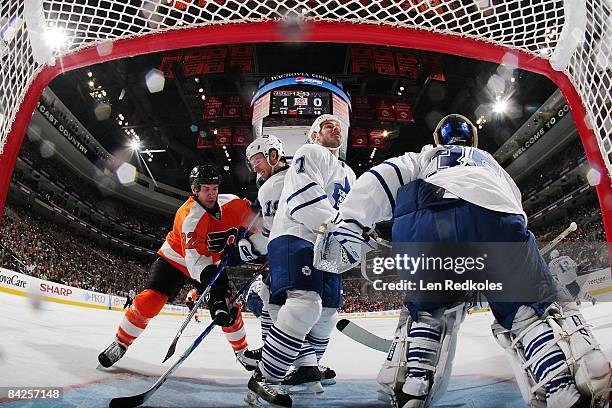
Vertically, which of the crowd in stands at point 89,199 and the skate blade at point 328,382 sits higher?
the crowd in stands at point 89,199

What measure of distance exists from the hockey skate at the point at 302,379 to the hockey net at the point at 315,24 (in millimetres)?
1129

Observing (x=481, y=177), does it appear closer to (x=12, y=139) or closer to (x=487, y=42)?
(x=487, y=42)

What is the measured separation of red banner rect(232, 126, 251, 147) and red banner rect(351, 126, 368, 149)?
2308 millimetres

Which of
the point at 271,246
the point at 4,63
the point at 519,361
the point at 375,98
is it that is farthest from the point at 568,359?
the point at 375,98

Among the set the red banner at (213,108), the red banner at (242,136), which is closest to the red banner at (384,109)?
the red banner at (242,136)

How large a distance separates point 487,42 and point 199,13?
0.75 meters

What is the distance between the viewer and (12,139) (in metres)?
1.13

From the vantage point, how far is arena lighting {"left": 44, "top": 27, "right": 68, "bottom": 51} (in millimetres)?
1122

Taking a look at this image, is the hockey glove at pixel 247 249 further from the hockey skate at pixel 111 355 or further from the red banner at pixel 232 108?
the red banner at pixel 232 108

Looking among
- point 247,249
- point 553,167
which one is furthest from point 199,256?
point 553,167

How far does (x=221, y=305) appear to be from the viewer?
69.3 inches

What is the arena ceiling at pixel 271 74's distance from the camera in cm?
947
